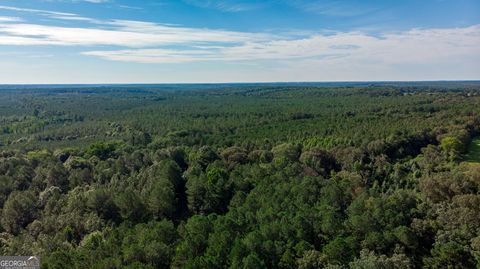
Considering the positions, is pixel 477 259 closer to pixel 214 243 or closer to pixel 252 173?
pixel 214 243

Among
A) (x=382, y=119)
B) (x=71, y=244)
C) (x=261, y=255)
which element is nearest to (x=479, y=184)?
(x=261, y=255)

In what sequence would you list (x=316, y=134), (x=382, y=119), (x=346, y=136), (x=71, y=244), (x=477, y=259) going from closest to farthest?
(x=477, y=259) → (x=71, y=244) → (x=346, y=136) → (x=316, y=134) → (x=382, y=119)

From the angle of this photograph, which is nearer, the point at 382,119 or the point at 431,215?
the point at 431,215

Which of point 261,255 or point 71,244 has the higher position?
point 261,255

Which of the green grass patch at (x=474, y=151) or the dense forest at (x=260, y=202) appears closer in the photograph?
the dense forest at (x=260, y=202)

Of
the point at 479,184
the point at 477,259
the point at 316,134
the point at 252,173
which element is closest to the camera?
the point at 477,259

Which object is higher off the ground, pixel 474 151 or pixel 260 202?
pixel 260 202

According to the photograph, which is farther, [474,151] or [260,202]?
[474,151]

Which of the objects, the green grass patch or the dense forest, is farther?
the green grass patch
